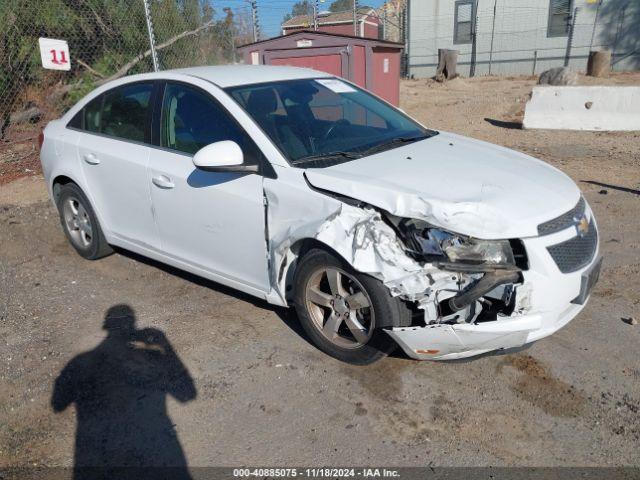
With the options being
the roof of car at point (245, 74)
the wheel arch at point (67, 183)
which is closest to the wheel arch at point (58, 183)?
the wheel arch at point (67, 183)

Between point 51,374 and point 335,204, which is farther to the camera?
point 51,374

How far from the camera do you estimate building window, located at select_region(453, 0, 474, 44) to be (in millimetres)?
21938

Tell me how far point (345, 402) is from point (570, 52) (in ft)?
71.6

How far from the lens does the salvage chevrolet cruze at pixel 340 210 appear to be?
2.84 meters

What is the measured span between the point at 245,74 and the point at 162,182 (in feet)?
3.38

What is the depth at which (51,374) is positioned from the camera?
11.4ft

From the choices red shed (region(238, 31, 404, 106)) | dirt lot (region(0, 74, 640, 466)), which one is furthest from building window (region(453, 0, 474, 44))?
dirt lot (region(0, 74, 640, 466))

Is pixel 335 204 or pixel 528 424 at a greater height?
pixel 335 204

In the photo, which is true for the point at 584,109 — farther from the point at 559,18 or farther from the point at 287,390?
the point at 559,18

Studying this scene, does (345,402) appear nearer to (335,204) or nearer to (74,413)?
(335,204)

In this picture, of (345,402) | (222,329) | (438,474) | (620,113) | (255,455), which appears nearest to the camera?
(438,474)

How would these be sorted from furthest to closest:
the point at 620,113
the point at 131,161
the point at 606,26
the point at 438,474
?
the point at 606,26 < the point at 620,113 < the point at 131,161 < the point at 438,474

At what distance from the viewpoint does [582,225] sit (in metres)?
3.13

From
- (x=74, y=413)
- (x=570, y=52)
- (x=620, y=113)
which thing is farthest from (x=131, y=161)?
(x=570, y=52)
